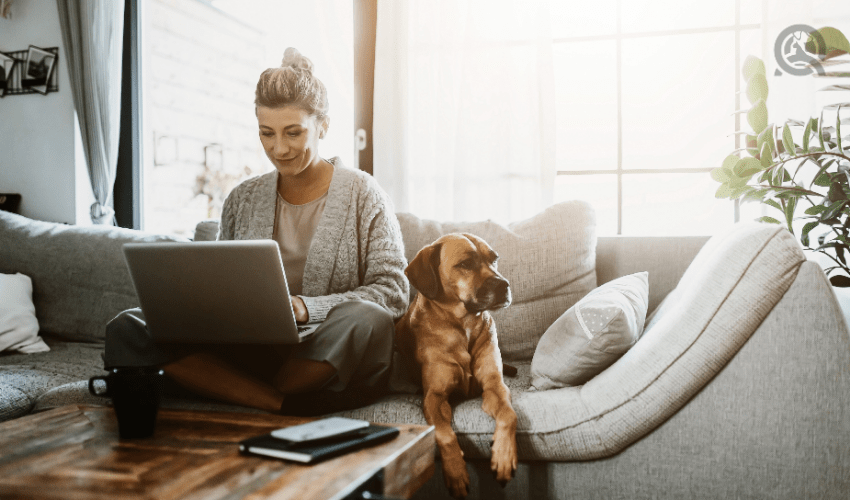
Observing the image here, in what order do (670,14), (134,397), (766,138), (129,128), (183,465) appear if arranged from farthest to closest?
(129,128)
(670,14)
(766,138)
(134,397)
(183,465)

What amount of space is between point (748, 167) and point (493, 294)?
3.36 ft

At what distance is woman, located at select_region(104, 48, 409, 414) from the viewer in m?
1.24

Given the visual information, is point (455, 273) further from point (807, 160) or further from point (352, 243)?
point (807, 160)

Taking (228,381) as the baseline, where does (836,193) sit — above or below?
above

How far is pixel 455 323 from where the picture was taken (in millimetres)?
1451

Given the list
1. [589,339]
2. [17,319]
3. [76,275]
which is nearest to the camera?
[589,339]

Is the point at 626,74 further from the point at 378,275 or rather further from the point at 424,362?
the point at 424,362

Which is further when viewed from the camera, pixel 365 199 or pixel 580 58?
pixel 580 58

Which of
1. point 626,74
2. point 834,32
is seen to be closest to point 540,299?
point 834,32

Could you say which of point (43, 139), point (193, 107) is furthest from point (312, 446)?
point (193, 107)

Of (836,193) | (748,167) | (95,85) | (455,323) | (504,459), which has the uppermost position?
(95,85)

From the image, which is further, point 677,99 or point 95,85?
point 95,85

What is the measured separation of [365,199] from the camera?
167 cm

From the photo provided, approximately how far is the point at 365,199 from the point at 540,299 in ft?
2.08
